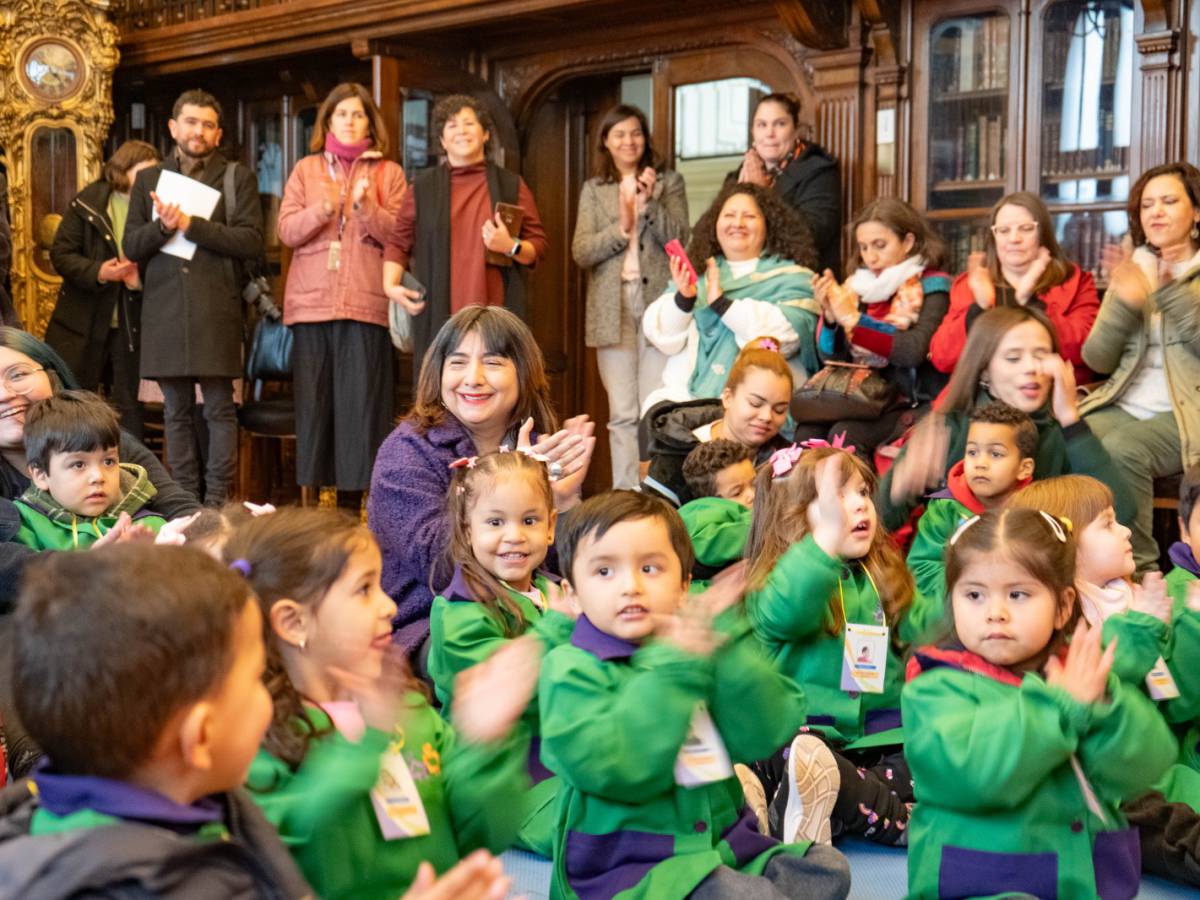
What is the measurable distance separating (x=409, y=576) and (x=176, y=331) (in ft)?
8.64

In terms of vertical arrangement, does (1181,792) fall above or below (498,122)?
below

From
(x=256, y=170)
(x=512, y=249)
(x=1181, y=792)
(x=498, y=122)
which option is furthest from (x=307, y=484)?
(x=1181, y=792)

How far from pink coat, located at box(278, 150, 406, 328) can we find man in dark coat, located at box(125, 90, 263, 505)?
184 mm

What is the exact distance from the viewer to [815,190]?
5.17 m

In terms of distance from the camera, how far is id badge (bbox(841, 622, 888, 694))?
8.82 feet

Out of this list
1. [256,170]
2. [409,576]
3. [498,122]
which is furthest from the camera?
[256,170]

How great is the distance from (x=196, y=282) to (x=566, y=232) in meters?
1.88

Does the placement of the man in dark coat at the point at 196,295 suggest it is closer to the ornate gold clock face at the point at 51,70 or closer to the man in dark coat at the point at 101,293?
the man in dark coat at the point at 101,293

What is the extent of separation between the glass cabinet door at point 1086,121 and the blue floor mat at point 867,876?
118 inches

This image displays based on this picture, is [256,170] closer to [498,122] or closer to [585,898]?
[498,122]

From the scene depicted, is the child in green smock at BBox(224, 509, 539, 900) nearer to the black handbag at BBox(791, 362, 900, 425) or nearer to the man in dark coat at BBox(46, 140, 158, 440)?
the black handbag at BBox(791, 362, 900, 425)

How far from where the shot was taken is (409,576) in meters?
3.08

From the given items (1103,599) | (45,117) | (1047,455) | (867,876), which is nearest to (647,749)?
(867,876)

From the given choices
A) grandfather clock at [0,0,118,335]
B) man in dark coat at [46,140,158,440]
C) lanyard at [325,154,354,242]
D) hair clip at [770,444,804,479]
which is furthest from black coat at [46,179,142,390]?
hair clip at [770,444,804,479]
